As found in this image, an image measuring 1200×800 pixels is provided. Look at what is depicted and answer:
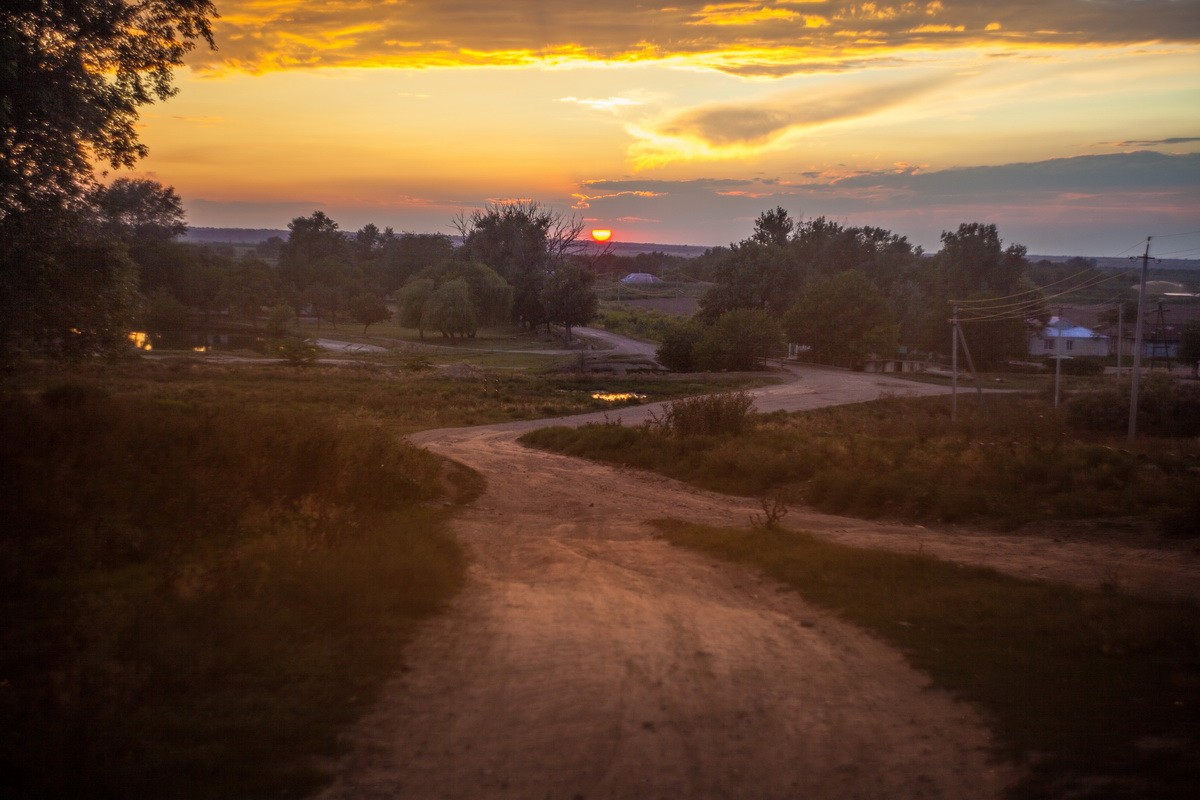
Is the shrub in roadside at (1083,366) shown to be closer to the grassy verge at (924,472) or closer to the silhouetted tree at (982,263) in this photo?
the silhouetted tree at (982,263)

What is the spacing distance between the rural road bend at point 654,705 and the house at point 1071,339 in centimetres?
7811

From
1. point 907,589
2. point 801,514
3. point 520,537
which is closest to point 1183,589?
point 907,589

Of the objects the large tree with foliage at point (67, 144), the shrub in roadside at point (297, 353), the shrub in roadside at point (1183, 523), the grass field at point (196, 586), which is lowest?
the shrub in roadside at point (297, 353)

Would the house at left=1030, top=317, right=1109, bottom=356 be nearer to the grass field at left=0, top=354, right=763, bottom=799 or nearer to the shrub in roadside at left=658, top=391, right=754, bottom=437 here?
the shrub in roadside at left=658, top=391, right=754, bottom=437

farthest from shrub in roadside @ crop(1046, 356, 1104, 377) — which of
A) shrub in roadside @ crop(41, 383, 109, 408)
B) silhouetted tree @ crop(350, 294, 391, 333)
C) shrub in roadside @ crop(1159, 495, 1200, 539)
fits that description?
silhouetted tree @ crop(350, 294, 391, 333)

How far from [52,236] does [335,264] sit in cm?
11499

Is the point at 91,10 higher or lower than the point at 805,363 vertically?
higher

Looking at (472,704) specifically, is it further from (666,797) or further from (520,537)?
(520,537)

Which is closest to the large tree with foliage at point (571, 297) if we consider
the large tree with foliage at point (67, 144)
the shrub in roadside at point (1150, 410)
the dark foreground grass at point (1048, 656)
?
the shrub in roadside at point (1150, 410)

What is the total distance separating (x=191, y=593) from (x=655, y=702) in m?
3.96

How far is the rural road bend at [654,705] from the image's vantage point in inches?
205

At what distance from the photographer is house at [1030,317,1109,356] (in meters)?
80.1

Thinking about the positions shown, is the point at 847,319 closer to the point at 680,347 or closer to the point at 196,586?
the point at 680,347

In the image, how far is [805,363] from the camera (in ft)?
266
